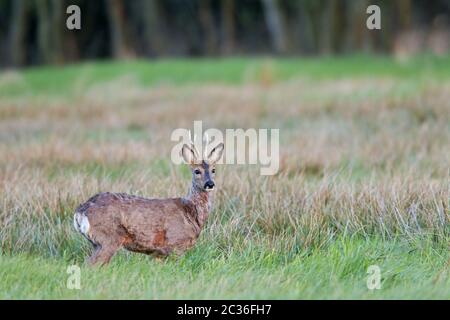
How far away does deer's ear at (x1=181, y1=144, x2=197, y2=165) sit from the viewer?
7250 mm

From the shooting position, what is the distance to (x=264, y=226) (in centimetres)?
813

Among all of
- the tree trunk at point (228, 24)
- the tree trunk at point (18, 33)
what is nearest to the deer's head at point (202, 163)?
the tree trunk at point (228, 24)

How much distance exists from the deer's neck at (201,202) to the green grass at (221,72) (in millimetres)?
14847

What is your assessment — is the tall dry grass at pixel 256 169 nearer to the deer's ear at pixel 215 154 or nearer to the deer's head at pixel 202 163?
the deer's head at pixel 202 163

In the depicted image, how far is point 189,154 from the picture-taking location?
728cm

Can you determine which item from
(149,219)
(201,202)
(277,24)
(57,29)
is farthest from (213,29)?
(149,219)

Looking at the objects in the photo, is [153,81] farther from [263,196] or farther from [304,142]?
[263,196]

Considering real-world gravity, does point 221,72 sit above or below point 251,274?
above

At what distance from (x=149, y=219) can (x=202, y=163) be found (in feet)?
2.01

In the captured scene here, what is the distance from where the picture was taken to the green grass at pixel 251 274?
21.2 feet

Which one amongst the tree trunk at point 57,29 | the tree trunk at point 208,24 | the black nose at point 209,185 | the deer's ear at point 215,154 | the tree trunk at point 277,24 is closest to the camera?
the black nose at point 209,185

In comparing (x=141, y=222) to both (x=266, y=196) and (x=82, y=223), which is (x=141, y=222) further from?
(x=266, y=196)

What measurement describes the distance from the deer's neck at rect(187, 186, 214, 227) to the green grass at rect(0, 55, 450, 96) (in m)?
14.8
